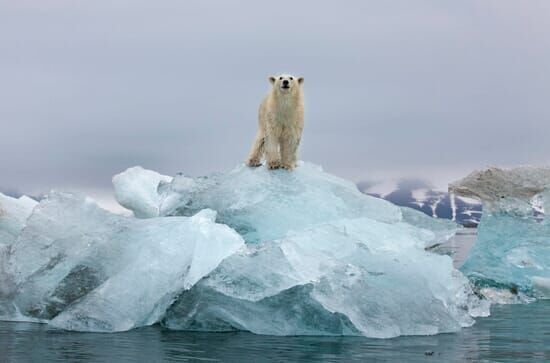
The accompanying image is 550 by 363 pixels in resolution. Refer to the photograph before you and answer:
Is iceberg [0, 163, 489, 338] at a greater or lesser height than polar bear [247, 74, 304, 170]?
lesser

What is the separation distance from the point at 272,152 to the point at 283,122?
512 millimetres

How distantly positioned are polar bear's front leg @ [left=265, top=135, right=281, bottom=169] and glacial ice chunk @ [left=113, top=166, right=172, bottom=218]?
726cm

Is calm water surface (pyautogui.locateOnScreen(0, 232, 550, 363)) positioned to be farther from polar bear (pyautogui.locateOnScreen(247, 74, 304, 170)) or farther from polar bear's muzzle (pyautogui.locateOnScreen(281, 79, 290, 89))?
polar bear's muzzle (pyautogui.locateOnScreen(281, 79, 290, 89))

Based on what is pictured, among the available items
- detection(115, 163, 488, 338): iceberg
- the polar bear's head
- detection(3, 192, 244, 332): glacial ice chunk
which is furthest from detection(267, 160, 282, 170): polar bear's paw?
detection(3, 192, 244, 332): glacial ice chunk

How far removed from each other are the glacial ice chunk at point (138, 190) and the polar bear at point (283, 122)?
7262mm

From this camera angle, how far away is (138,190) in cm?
2089

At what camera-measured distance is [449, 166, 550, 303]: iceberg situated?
58.0ft

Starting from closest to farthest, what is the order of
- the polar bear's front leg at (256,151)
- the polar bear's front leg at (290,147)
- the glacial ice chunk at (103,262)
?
the glacial ice chunk at (103,262) < the polar bear's front leg at (290,147) < the polar bear's front leg at (256,151)

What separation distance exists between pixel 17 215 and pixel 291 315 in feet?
28.0

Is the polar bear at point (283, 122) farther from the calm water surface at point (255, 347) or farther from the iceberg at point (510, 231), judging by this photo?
the iceberg at point (510, 231)

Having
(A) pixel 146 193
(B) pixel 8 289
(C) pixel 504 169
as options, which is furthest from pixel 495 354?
(A) pixel 146 193

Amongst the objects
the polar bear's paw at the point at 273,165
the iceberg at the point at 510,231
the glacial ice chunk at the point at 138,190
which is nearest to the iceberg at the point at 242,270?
the polar bear's paw at the point at 273,165

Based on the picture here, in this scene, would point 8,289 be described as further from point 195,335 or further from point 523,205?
point 523,205

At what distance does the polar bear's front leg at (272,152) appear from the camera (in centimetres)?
1349
